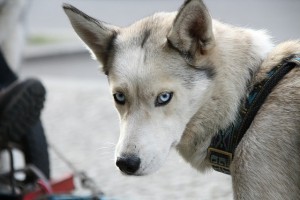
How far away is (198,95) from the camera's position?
11.3ft

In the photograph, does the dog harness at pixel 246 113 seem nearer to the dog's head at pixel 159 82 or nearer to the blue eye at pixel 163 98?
the dog's head at pixel 159 82

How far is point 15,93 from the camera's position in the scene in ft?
15.0

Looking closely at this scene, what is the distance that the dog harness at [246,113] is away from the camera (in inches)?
134

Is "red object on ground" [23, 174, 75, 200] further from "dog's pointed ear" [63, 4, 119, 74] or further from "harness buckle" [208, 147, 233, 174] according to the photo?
"harness buckle" [208, 147, 233, 174]

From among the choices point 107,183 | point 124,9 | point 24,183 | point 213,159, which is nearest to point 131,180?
point 107,183

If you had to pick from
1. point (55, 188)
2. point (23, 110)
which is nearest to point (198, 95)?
point (23, 110)

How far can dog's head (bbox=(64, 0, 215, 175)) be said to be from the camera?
3320mm

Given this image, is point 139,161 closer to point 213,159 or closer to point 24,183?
point 213,159

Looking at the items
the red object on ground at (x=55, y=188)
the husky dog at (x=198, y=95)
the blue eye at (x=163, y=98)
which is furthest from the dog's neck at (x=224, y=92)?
the red object on ground at (x=55, y=188)

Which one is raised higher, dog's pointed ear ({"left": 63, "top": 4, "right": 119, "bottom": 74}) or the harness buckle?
dog's pointed ear ({"left": 63, "top": 4, "right": 119, "bottom": 74})

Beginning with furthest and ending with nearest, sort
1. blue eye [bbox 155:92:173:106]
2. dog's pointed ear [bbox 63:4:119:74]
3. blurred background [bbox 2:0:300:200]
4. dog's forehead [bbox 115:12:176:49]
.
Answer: blurred background [bbox 2:0:300:200] < dog's pointed ear [bbox 63:4:119:74] < dog's forehead [bbox 115:12:176:49] < blue eye [bbox 155:92:173:106]

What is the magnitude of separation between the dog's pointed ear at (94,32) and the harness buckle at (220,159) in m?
0.67

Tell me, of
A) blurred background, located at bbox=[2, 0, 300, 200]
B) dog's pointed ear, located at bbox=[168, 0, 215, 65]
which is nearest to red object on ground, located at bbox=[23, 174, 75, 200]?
blurred background, located at bbox=[2, 0, 300, 200]

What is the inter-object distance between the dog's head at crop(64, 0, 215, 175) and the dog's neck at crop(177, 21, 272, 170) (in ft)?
0.18
